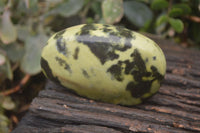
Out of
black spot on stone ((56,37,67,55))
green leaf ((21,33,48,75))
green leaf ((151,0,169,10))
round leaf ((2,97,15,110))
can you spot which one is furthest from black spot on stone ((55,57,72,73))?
green leaf ((151,0,169,10))

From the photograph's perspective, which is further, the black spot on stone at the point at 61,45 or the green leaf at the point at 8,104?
the green leaf at the point at 8,104

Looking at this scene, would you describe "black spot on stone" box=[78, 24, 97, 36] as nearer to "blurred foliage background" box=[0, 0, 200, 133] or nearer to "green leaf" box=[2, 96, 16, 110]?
"blurred foliage background" box=[0, 0, 200, 133]

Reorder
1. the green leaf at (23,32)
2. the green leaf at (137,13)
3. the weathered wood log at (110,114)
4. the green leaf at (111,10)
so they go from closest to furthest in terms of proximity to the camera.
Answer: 1. the weathered wood log at (110,114)
2. the green leaf at (111,10)
3. the green leaf at (23,32)
4. the green leaf at (137,13)

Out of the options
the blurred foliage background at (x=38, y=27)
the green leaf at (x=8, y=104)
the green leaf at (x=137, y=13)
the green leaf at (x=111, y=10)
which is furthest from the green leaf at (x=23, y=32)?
the green leaf at (x=137, y=13)

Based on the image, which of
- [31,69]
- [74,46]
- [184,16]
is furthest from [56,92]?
[184,16]

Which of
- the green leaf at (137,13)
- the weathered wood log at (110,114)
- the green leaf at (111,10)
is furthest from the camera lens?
the green leaf at (137,13)

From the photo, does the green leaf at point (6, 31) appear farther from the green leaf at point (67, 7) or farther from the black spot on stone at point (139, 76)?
the black spot on stone at point (139, 76)
